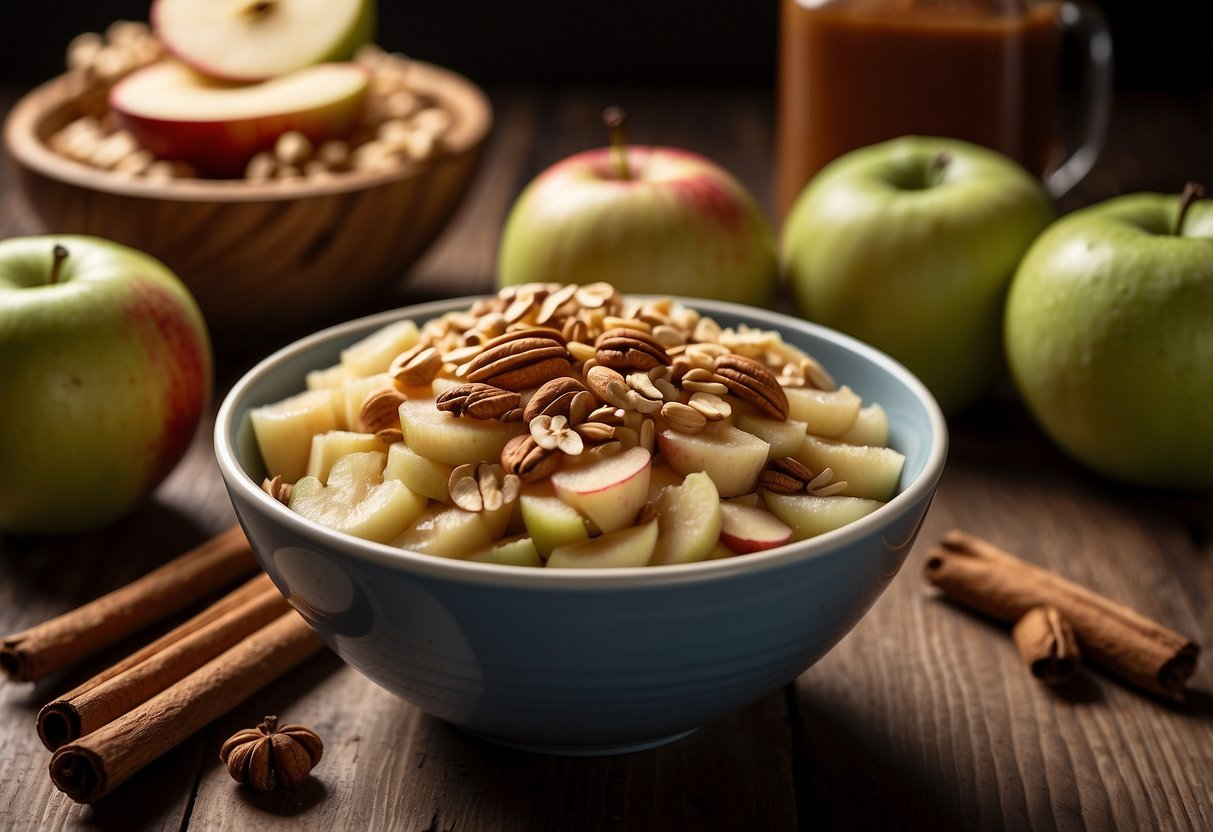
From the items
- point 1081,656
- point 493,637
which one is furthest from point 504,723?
point 1081,656

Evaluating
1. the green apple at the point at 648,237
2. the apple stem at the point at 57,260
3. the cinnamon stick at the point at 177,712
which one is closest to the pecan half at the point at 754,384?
the cinnamon stick at the point at 177,712

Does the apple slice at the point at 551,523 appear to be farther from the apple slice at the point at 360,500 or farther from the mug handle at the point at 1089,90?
the mug handle at the point at 1089,90

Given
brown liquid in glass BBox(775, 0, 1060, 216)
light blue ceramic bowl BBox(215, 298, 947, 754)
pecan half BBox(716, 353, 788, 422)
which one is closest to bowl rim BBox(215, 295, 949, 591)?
light blue ceramic bowl BBox(215, 298, 947, 754)

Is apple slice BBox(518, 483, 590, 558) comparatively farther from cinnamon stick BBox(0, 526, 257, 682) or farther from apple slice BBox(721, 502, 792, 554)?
cinnamon stick BBox(0, 526, 257, 682)

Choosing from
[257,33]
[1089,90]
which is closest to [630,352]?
[257,33]

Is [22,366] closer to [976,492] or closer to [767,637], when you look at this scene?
[767,637]
